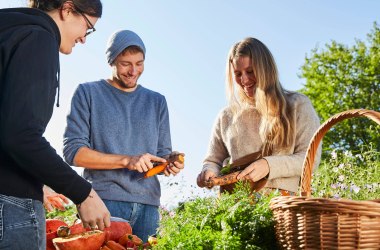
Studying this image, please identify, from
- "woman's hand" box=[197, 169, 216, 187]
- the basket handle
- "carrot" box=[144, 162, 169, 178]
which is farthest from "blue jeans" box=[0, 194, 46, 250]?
"woman's hand" box=[197, 169, 216, 187]

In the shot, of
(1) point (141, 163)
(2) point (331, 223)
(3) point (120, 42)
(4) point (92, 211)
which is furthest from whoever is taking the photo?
(3) point (120, 42)

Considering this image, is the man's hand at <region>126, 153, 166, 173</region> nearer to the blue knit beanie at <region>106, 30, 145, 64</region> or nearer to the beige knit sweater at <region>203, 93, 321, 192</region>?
the beige knit sweater at <region>203, 93, 321, 192</region>

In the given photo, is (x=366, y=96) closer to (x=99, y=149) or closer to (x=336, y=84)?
(x=336, y=84)

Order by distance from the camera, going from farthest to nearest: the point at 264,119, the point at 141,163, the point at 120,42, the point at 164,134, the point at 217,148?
the point at 217,148
the point at 164,134
the point at 264,119
the point at 120,42
the point at 141,163

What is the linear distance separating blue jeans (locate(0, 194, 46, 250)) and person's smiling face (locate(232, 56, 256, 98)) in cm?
211

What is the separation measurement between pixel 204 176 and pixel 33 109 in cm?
197

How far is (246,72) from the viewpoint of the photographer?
385 centimetres

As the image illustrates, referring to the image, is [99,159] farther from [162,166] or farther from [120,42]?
[120,42]

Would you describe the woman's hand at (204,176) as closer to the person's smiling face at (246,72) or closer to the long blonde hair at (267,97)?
the long blonde hair at (267,97)

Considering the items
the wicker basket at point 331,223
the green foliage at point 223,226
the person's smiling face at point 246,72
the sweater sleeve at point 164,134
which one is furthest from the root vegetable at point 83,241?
the person's smiling face at point 246,72

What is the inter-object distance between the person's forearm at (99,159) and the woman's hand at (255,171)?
678 mm

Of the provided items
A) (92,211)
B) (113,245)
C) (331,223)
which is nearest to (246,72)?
(113,245)

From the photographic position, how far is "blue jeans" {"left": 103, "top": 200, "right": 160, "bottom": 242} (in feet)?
11.9

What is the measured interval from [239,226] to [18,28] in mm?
1086
